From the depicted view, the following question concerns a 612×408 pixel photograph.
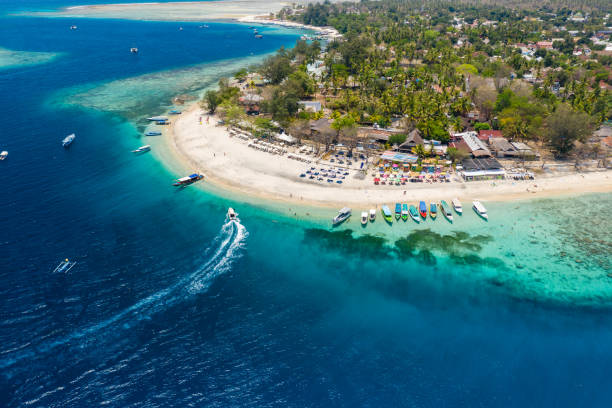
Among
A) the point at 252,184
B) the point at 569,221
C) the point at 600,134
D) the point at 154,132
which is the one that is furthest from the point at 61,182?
the point at 600,134

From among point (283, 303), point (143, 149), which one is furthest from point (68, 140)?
point (283, 303)

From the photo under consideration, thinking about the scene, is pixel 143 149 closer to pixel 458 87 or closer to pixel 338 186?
pixel 338 186

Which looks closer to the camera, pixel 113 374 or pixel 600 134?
pixel 113 374

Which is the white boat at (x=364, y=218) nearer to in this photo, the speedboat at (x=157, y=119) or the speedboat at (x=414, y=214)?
the speedboat at (x=414, y=214)

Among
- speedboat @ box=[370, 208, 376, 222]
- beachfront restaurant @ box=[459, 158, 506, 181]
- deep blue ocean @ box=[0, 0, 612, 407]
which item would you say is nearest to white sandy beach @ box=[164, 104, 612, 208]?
beachfront restaurant @ box=[459, 158, 506, 181]

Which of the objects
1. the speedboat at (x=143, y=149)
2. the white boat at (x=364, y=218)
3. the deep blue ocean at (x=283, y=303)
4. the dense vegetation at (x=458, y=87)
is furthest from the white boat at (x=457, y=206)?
the speedboat at (x=143, y=149)

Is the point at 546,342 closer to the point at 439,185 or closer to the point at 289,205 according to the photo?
the point at 439,185
